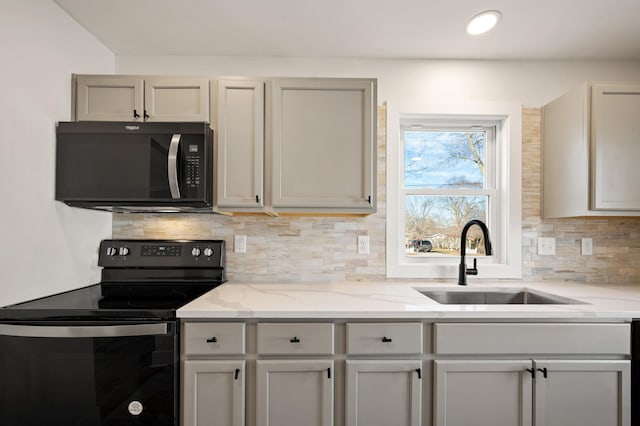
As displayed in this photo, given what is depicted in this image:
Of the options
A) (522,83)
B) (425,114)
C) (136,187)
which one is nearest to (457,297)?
(425,114)

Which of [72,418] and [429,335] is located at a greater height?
[429,335]

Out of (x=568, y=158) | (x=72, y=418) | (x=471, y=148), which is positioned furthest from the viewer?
(x=471, y=148)

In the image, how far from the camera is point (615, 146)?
185 centimetres

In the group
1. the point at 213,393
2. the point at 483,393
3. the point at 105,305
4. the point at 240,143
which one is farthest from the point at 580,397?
the point at 105,305

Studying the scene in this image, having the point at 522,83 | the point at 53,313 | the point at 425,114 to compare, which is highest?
the point at 522,83

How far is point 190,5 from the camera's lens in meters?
1.71

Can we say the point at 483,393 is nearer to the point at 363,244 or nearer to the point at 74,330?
the point at 363,244

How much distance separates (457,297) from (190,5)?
2.18 m

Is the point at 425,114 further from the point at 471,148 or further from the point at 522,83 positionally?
the point at 522,83

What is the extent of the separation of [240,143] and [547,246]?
200cm

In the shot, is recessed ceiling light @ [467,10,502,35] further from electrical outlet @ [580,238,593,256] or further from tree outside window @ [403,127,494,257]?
electrical outlet @ [580,238,593,256]

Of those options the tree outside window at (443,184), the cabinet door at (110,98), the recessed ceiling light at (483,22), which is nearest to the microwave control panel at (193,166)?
the cabinet door at (110,98)

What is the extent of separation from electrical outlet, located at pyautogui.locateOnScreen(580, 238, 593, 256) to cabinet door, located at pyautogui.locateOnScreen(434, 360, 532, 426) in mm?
1128

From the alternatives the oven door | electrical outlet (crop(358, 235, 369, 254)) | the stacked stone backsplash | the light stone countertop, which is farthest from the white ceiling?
the oven door
